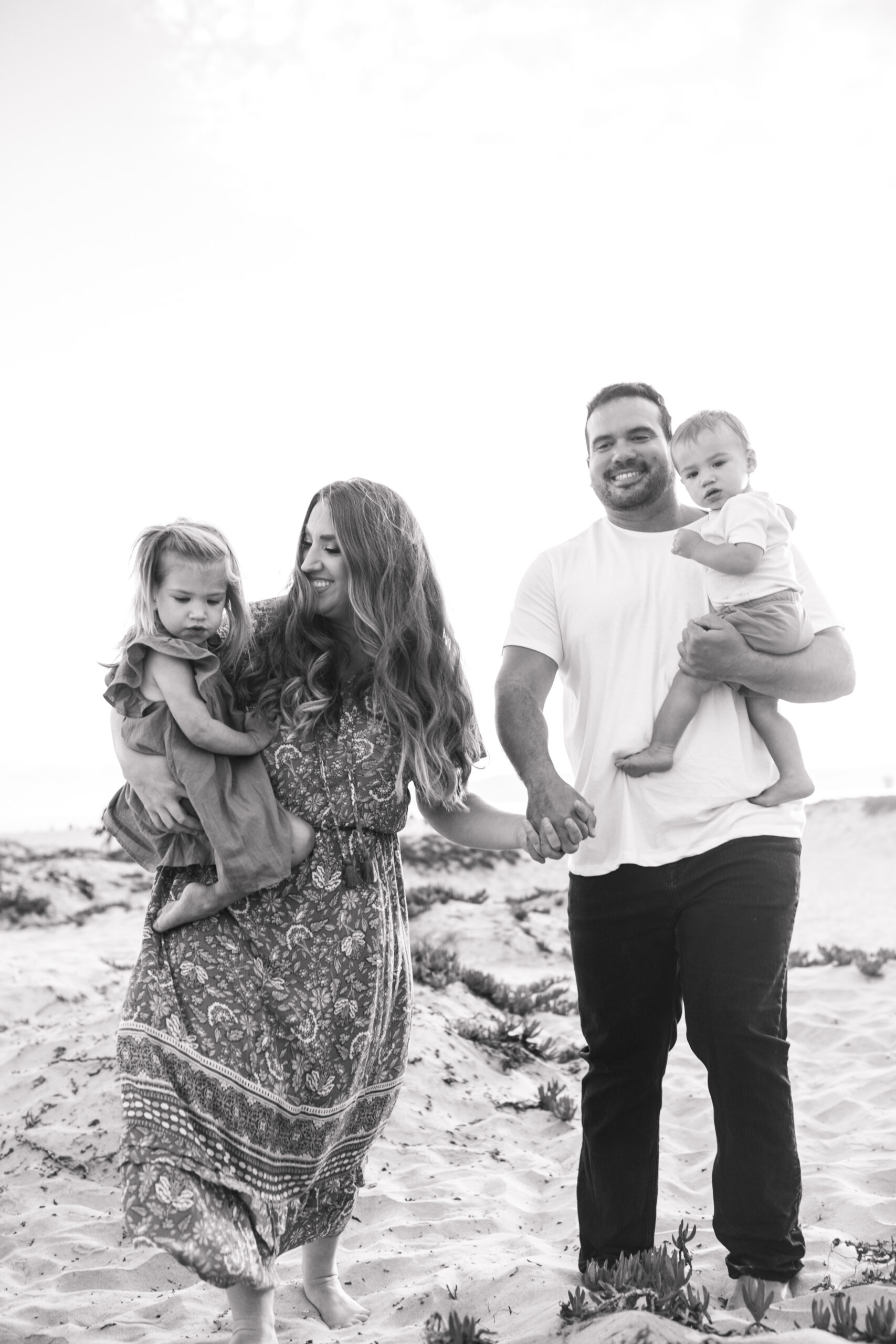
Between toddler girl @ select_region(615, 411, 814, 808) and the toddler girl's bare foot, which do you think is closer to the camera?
the toddler girl's bare foot

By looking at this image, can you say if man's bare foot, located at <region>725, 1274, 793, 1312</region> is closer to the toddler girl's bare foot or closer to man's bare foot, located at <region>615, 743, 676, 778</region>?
man's bare foot, located at <region>615, 743, 676, 778</region>

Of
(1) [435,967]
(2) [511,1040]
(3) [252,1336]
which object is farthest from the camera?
(1) [435,967]

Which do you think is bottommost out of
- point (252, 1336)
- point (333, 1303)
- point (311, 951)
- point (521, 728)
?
point (333, 1303)

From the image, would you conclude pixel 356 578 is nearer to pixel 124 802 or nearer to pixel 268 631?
pixel 268 631

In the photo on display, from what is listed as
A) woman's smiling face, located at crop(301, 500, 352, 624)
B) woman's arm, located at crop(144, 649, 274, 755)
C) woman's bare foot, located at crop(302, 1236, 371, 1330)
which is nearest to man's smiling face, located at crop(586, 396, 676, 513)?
woman's smiling face, located at crop(301, 500, 352, 624)

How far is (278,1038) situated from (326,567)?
1.47 metres

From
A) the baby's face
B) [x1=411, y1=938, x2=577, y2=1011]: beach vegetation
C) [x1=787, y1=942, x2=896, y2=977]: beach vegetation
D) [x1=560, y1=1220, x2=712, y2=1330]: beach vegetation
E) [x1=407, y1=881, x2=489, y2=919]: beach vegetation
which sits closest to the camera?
[x1=560, y1=1220, x2=712, y2=1330]: beach vegetation

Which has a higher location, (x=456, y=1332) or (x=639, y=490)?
(x=639, y=490)

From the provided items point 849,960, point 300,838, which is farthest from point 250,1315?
point 849,960

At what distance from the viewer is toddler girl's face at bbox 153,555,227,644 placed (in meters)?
3.47

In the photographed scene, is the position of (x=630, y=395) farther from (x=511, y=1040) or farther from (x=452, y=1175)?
(x=511, y=1040)

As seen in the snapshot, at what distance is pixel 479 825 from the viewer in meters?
3.74

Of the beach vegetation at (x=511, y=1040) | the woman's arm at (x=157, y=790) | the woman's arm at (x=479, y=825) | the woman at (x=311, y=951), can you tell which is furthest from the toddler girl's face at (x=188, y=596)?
the beach vegetation at (x=511, y=1040)

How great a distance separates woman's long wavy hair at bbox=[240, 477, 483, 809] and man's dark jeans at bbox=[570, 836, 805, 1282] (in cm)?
72
